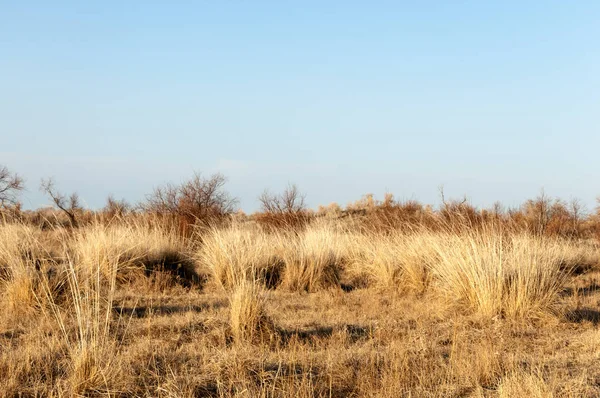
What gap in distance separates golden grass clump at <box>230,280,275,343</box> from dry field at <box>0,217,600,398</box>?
0.7 inches

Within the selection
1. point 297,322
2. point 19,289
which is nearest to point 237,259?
point 297,322

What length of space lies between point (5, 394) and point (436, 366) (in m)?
3.53

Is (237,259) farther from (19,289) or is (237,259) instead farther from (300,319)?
(19,289)

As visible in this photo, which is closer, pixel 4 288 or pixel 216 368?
pixel 216 368

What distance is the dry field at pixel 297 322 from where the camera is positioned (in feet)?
15.5

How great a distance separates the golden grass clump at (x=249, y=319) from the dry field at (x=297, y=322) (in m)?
0.02

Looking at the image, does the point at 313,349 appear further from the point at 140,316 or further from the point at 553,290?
the point at 553,290

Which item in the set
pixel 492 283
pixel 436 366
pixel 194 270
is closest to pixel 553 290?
pixel 492 283

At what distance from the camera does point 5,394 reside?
4375mm

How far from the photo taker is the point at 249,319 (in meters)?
6.41

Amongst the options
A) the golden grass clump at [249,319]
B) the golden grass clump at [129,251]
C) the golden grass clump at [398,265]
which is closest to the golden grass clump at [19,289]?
the golden grass clump at [129,251]

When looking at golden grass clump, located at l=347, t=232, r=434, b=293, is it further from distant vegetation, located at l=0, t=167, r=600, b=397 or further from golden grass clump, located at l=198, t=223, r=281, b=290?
golden grass clump, located at l=198, t=223, r=281, b=290

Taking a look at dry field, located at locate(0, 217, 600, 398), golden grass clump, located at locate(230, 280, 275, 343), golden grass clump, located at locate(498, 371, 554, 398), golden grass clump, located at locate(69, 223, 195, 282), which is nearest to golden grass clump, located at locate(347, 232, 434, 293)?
dry field, located at locate(0, 217, 600, 398)

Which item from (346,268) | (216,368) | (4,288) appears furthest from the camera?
(346,268)
